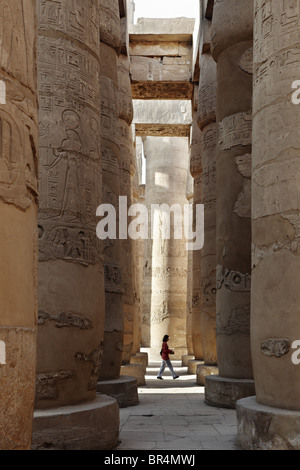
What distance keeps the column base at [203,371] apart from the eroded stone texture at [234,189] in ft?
7.47

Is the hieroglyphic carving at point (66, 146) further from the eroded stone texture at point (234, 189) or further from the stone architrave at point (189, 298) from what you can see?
the stone architrave at point (189, 298)

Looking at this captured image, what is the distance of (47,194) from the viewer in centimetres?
496

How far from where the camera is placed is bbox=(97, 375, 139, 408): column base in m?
7.20

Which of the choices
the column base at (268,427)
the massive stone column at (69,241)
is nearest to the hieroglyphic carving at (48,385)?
the massive stone column at (69,241)

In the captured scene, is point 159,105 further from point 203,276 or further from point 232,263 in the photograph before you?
point 232,263

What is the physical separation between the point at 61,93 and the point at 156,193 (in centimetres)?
1516

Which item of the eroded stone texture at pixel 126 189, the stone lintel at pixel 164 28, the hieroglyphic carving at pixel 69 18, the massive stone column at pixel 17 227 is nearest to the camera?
the massive stone column at pixel 17 227

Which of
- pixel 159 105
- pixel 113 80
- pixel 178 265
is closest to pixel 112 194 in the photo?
pixel 113 80

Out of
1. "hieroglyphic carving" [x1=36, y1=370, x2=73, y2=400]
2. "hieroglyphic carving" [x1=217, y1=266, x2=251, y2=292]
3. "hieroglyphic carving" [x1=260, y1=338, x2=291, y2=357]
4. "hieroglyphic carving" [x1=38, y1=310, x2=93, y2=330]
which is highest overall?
"hieroglyphic carving" [x1=217, y1=266, x2=251, y2=292]

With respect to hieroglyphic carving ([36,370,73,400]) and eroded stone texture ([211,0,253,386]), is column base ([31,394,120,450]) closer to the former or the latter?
hieroglyphic carving ([36,370,73,400])

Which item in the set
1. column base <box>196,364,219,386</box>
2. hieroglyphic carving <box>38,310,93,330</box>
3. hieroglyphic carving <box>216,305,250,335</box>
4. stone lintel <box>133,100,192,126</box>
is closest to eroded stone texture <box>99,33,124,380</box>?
hieroglyphic carving <box>216,305,250,335</box>

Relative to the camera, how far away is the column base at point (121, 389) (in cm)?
720

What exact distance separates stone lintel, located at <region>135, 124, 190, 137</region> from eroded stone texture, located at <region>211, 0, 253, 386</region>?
9539 mm

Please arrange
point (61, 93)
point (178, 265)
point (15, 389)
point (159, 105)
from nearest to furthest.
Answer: point (15, 389), point (61, 93), point (159, 105), point (178, 265)
